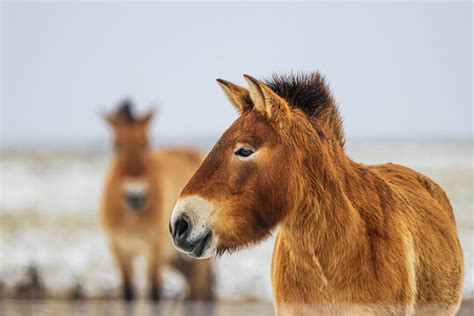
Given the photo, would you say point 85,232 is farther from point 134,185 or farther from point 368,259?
point 368,259

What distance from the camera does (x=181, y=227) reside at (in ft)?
3.84

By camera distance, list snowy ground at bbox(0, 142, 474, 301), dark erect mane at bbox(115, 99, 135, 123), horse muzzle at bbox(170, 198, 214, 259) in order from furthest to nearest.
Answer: dark erect mane at bbox(115, 99, 135, 123), snowy ground at bbox(0, 142, 474, 301), horse muzzle at bbox(170, 198, 214, 259)

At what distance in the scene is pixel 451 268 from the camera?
1.29 m

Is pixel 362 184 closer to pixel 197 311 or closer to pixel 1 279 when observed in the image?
pixel 197 311

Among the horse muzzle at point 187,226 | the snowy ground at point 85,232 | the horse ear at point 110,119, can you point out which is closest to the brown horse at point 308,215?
the horse muzzle at point 187,226

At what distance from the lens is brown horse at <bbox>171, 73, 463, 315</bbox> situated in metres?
1.18

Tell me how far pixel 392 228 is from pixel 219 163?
0.96 ft

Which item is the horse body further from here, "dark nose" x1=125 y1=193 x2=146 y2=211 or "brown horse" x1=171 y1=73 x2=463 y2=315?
"dark nose" x1=125 y1=193 x2=146 y2=211

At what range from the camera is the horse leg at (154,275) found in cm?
475

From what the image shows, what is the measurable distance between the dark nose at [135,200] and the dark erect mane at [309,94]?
357 cm

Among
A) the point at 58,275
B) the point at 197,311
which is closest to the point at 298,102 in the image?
the point at 197,311

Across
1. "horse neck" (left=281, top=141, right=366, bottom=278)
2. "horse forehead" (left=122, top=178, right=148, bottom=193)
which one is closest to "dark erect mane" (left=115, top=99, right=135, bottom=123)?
"horse forehead" (left=122, top=178, right=148, bottom=193)

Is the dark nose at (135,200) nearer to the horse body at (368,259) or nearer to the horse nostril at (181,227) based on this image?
the horse body at (368,259)

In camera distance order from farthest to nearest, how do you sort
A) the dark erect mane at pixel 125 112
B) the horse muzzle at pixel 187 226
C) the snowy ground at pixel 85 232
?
the dark erect mane at pixel 125 112 < the snowy ground at pixel 85 232 < the horse muzzle at pixel 187 226
